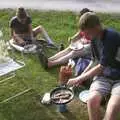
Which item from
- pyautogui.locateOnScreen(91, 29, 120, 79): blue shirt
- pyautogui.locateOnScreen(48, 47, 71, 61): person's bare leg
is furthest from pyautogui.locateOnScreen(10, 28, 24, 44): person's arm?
pyautogui.locateOnScreen(91, 29, 120, 79): blue shirt

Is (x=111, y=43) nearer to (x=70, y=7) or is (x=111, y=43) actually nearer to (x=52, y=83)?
(x=52, y=83)

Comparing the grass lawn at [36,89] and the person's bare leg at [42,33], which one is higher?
the person's bare leg at [42,33]

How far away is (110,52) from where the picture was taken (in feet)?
17.4

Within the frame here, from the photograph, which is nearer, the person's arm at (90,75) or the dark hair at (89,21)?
the dark hair at (89,21)

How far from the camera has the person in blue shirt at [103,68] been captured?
5.05m

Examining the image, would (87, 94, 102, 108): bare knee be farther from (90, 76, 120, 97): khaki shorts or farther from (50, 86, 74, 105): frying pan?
(50, 86, 74, 105): frying pan

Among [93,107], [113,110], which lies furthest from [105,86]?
[113,110]

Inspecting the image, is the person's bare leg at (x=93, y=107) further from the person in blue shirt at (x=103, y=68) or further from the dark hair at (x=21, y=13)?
the dark hair at (x=21, y=13)

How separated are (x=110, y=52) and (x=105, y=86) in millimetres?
457

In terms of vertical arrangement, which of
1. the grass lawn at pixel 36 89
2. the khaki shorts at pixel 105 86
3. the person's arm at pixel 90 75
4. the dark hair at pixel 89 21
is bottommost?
the grass lawn at pixel 36 89

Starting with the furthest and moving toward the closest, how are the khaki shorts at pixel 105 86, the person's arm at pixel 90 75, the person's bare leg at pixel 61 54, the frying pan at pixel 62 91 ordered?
the person's bare leg at pixel 61 54, the frying pan at pixel 62 91, the person's arm at pixel 90 75, the khaki shorts at pixel 105 86

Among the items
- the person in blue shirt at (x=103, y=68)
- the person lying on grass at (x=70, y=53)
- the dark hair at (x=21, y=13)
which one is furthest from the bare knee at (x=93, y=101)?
the dark hair at (x=21, y=13)

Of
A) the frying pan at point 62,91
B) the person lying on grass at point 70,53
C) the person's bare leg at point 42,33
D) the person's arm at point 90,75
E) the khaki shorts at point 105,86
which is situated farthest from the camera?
the person's bare leg at point 42,33

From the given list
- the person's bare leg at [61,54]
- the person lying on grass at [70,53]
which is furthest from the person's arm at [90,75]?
the person's bare leg at [61,54]
